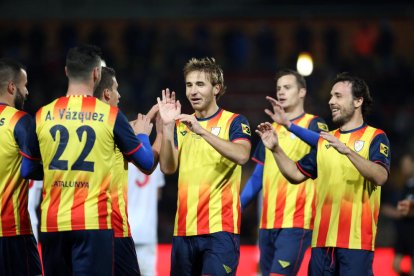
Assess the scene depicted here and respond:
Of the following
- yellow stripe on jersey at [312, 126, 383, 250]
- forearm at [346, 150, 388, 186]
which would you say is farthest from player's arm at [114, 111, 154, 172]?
yellow stripe on jersey at [312, 126, 383, 250]

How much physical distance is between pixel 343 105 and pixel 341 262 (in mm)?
1373

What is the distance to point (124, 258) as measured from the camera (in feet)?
22.7

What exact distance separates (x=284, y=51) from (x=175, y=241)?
1644 centimetres

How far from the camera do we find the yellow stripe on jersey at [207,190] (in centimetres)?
705

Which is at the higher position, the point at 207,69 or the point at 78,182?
the point at 207,69

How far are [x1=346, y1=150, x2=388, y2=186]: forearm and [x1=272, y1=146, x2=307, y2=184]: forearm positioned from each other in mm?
710

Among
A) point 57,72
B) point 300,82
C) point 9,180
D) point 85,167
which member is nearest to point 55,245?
point 85,167

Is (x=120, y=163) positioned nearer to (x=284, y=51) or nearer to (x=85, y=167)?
(x=85, y=167)

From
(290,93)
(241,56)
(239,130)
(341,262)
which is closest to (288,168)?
(239,130)

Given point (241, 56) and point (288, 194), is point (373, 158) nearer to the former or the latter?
point (288, 194)

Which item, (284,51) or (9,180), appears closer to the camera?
(9,180)

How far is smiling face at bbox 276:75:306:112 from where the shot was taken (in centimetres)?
892

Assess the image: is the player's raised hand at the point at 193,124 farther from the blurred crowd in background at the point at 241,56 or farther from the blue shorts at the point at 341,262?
the blurred crowd in background at the point at 241,56

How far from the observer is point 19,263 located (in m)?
6.83
